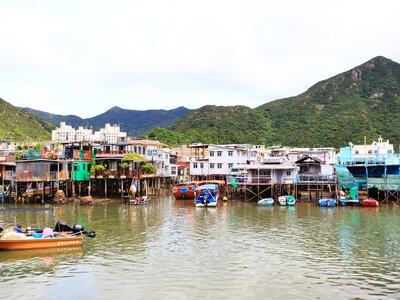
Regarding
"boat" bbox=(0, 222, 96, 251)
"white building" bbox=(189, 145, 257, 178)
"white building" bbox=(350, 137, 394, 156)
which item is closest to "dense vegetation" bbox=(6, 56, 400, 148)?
"white building" bbox=(350, 137, 394, 156)

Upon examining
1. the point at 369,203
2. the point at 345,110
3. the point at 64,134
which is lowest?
the point at 369,203

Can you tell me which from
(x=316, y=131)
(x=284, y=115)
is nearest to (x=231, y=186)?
(x=316, y=131)

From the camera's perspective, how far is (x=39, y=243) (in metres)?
26.2

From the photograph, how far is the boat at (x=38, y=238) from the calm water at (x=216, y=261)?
0.61 m

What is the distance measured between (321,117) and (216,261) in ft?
337

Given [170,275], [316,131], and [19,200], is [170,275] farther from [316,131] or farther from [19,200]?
[316,131]

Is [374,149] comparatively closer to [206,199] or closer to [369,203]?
[369,203]

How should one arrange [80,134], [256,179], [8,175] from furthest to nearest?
[80,134] → [256,179] → [8,175]

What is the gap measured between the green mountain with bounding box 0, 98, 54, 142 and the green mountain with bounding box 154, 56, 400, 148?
37198 mm

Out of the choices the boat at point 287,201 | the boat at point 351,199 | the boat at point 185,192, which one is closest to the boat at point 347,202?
the boat at point 351,199

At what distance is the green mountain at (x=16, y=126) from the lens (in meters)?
94.2

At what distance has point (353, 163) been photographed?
199ft

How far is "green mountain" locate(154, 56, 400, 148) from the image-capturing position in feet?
353

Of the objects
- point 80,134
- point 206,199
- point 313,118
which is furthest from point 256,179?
point 80,134
